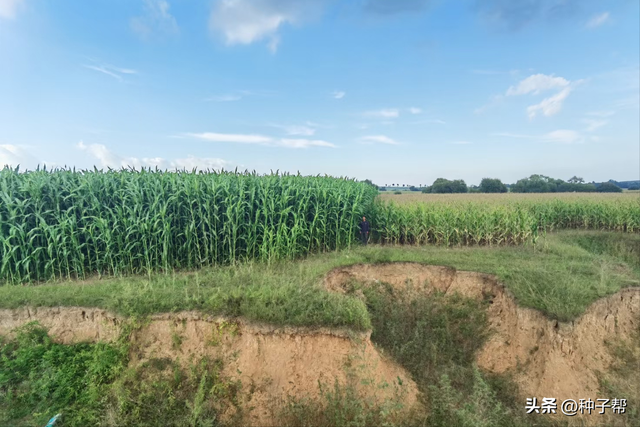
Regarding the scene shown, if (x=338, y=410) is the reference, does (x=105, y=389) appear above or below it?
above

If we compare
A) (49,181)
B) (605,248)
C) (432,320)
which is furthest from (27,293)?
(605,248)

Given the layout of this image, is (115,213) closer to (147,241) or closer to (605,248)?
(147,241)

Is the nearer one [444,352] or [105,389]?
[105,389]

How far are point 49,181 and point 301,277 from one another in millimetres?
5805

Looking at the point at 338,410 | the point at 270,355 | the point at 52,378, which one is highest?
the point at 270,355

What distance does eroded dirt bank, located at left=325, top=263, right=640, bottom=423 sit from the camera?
16.7 feet

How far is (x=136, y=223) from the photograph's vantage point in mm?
7078

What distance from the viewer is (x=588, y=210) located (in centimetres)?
1303

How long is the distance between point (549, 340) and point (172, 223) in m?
7.44

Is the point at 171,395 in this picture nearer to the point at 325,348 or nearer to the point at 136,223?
the point at 325,348

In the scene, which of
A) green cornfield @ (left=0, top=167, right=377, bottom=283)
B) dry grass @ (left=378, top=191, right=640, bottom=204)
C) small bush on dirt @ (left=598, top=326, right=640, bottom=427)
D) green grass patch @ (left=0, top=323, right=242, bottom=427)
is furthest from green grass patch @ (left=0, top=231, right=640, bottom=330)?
dry grass @ (left=378, top=191, right=640, bottom=204)

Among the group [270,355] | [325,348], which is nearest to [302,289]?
[325,348]

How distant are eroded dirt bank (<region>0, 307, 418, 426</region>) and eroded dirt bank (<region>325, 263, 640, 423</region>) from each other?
1.79 meters

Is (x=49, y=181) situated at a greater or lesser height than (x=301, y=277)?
greater
